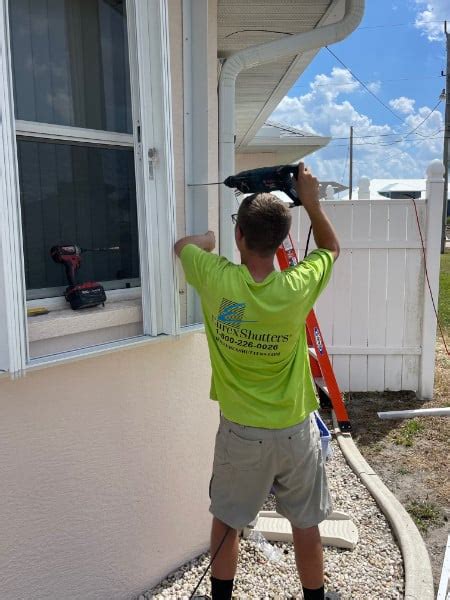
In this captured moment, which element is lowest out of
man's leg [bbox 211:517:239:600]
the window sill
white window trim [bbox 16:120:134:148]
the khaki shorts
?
man's leg [bbox 211:517:239:600]

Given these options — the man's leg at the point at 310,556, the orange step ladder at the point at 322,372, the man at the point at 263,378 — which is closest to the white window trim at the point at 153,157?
the man at the point at 263,378

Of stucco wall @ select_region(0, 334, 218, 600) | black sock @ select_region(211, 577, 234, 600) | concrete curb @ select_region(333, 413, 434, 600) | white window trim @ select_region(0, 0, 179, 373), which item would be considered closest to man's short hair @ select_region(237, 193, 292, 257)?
white window trim @ select_region(0, 0, 179, 373)

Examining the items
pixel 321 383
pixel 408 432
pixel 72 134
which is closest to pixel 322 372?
pixel 321 383

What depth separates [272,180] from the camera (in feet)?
7.29

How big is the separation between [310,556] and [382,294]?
3605 millimetres

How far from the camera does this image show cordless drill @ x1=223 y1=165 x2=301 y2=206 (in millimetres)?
2213

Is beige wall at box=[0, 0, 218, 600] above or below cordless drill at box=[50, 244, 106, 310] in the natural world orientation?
below

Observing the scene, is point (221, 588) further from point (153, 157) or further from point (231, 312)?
point (153, 157)

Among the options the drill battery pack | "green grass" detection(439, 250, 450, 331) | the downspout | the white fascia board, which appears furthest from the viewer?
"green grass" detection(439, 250, 450, 331)

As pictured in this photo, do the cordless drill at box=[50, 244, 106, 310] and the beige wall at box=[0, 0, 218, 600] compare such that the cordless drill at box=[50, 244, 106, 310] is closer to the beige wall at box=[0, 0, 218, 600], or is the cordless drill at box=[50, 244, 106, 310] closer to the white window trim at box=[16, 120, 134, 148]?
the beige wall at box=[0, 0, 218, 600]

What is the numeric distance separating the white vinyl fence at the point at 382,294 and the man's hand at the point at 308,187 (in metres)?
3.18

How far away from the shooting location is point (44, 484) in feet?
6.85

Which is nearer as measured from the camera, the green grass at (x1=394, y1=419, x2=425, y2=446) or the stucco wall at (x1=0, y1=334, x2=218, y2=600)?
the stucco wall at (x1=0, y1=334, x2=218, y2=600)

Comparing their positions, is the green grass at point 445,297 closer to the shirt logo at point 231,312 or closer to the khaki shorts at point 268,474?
the khaki shorts at point 268,474
